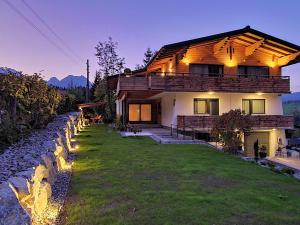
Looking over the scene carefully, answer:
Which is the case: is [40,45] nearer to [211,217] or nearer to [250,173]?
[250,173]

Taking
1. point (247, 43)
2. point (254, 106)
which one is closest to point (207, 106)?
point (254, 106)

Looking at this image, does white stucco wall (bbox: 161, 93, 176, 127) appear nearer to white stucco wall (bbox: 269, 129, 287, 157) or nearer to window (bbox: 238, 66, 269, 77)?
window (bbox: 238, 66, 269, 77)

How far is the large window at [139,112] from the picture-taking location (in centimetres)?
3297

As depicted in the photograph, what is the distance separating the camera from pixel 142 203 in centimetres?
656

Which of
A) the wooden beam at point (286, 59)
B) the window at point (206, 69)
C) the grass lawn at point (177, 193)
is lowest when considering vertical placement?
the grass lawn at point (177, 193)

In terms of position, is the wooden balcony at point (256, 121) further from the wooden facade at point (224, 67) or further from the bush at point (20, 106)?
the bush at point (20, 106)

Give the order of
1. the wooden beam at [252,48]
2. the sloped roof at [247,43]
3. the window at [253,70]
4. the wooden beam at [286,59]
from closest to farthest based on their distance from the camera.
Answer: the sloped roof at [247,43] < the wooden beam at [252,48] < the wooden beam at [286,59] < the window at [253,70]

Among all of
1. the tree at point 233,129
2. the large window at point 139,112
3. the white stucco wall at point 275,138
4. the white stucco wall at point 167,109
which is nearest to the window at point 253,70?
the white stucco wall at point 275,138

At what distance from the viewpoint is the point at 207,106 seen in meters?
26.0

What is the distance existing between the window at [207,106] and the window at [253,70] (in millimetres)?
3582

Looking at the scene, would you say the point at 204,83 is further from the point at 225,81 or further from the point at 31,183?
the point at 31,183

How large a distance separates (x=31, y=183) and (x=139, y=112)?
91.4ft

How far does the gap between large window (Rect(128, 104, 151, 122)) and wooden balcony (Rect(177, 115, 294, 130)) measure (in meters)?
9.98

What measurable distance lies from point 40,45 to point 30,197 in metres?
23.7
